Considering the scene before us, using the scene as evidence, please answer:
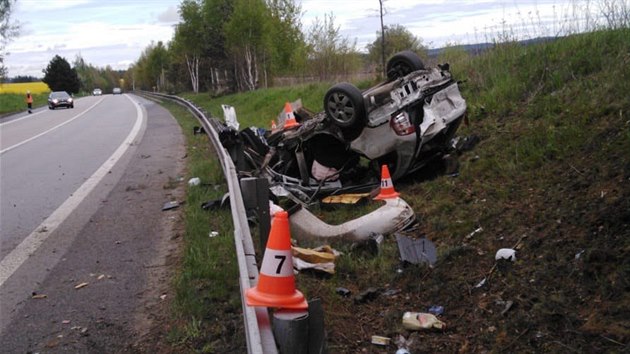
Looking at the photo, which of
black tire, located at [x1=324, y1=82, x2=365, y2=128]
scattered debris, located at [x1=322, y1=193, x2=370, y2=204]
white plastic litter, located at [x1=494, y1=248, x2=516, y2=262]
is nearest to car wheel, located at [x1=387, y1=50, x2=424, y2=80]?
black tire, located at [x1=324, y1=82, x2=365, y2=128]

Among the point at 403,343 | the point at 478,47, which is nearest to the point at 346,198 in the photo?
the point at 403,343

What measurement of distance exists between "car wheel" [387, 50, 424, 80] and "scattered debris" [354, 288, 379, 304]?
3873 mm

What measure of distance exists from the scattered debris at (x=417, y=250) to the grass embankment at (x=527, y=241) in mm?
83

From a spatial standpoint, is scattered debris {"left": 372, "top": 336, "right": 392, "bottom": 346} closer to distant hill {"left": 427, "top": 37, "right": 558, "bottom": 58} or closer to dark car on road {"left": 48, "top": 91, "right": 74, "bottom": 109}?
distant hill {"left": 427, "top": 37, "right": 558, "bottom": 58}

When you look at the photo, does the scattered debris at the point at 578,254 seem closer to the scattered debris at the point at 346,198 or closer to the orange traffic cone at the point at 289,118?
the scattered debris at the point at 346,198

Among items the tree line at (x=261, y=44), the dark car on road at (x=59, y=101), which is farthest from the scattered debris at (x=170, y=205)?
the dark car on road at (x=59, y=101)

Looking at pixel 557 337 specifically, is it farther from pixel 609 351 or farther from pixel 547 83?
pixel 547 83

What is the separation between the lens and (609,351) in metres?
2.89

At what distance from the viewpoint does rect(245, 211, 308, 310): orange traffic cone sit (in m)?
3.10

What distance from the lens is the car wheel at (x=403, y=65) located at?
757 centimetres

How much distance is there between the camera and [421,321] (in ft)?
12.7

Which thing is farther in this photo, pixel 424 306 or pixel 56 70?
pixel 56 70

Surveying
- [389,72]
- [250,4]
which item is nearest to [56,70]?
[250,4]

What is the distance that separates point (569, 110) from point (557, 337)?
326 centimetres
